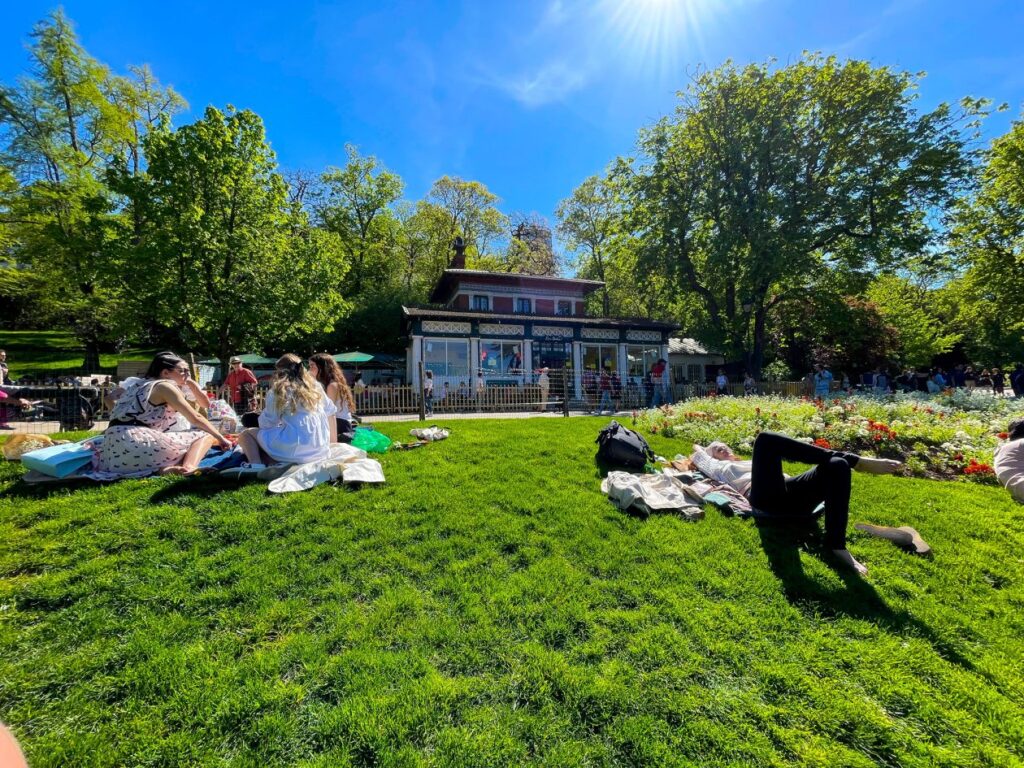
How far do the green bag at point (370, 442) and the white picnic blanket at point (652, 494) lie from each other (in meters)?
3.57

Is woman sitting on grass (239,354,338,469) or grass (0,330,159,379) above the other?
grass (0,330,159,379)

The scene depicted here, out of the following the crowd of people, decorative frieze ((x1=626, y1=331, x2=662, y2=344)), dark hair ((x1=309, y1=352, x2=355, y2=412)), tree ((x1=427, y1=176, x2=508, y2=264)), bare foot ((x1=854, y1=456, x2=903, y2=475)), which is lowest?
bare foot ((x1=854, y1=456, x2=903, y2=475))

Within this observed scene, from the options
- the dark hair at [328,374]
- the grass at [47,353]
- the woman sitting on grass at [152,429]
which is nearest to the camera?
the woman sitting on grass at [152,429]

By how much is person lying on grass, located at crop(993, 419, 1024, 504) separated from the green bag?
7733mm

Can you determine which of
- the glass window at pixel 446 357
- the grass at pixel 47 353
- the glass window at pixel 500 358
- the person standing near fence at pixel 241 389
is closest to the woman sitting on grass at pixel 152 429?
the person standing near fence at pixel 241 389

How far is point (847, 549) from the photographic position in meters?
3.69

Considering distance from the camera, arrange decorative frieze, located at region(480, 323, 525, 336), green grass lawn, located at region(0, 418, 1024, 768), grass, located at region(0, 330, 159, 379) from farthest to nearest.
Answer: grass, located at region(0, 330, 159, 379)
decorative frieze, located at region(480, 323, 525, 336)
green grass lawn, located at region(0, 418, 1024, 768)

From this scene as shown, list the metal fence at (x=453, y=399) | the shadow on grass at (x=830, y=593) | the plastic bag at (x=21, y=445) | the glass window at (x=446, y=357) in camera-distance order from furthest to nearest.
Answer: the glass window at (x=446, y=357) → the metal fence at (x=453, y=399) → the plastic bag at (x=21, y=445) → the shadow on grass at (x=830, y=593)

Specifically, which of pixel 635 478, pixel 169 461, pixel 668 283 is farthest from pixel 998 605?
pixel 668 283

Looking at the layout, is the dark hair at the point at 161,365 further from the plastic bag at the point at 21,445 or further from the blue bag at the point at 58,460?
A: the plastic bag at the point at 21,445

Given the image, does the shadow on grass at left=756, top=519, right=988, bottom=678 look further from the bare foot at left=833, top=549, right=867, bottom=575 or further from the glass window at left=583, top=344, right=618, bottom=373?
the glass window at left=583, top=344, right=618, bottom=373

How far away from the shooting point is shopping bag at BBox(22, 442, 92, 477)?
14.6ft

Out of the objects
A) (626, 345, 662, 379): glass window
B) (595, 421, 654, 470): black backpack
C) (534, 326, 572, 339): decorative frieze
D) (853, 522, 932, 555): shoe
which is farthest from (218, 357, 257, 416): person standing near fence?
(626, 345, 662, 379): glass window

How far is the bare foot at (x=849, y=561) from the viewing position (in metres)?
3.40
